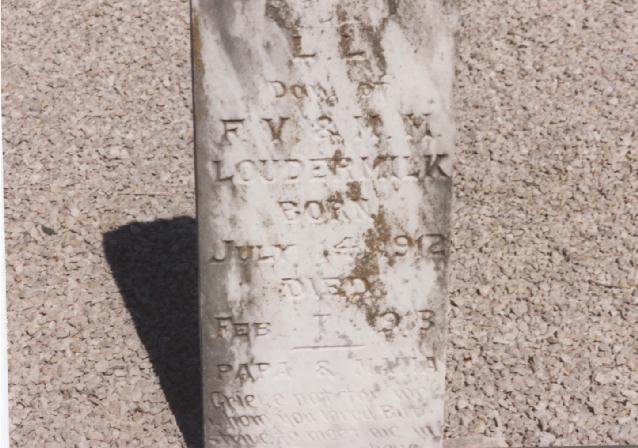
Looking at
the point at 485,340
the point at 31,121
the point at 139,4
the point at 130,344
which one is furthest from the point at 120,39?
the point at 485,340

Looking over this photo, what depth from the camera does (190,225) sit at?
19.8 feet

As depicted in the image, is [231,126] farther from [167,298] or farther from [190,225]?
[190,225]

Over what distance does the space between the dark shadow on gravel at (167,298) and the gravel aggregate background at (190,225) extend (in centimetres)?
1

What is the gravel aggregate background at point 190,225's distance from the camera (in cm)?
453

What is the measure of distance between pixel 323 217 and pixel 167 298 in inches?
75.5

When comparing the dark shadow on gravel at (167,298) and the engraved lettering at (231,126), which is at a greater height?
the engraved lettering at (231,126)

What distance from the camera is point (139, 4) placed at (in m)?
8.92

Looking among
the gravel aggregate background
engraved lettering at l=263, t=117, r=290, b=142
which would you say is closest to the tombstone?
engraved lettering at l=263, t=117, r=290, b=142

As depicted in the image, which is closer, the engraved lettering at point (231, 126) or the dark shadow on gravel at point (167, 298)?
the engraved lettering at point (231, 126)

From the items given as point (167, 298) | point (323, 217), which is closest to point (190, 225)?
point (167, 298)

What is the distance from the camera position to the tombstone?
343cm

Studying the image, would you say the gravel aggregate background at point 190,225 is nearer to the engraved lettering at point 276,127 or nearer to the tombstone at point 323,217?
the tombstone at point 323,217

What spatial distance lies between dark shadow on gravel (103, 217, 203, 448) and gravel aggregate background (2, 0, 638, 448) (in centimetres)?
1

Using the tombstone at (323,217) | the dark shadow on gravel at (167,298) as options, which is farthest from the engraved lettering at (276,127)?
the dark shadow on gravel at (167,298)
